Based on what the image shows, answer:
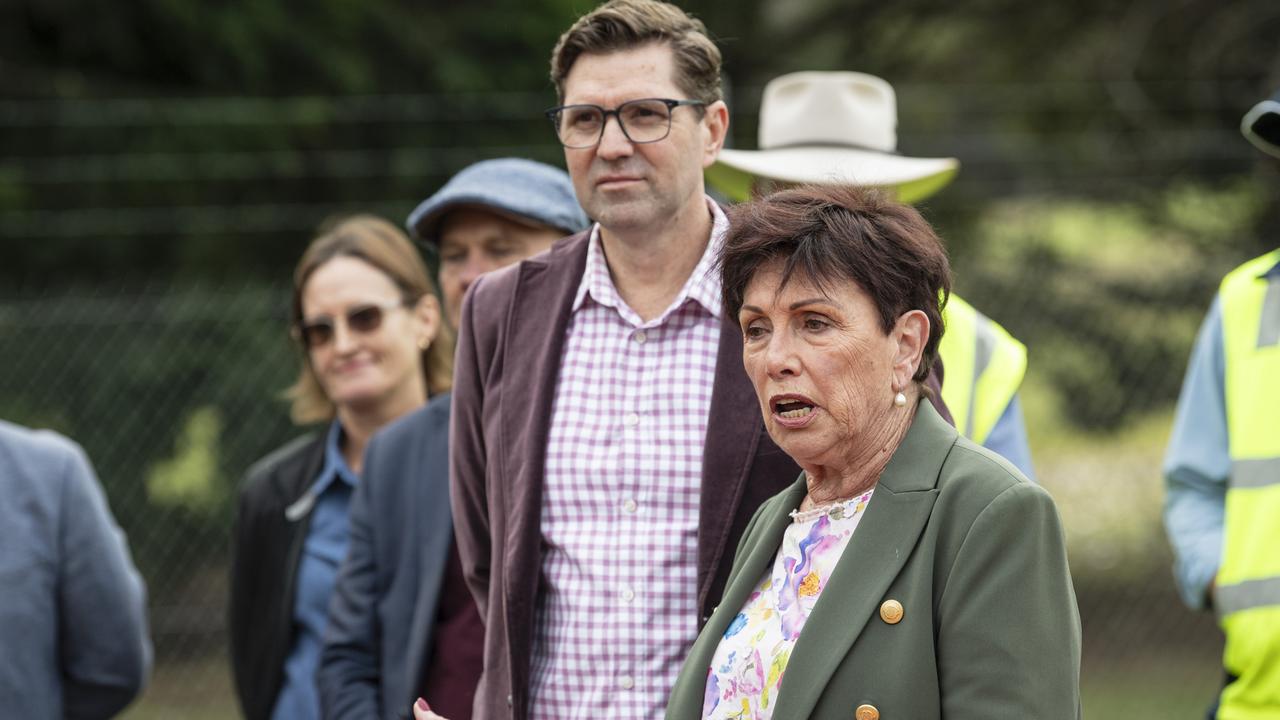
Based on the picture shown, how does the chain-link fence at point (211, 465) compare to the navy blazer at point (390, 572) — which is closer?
the navy blazer at point (390, 572)

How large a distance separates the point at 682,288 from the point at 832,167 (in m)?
1.13

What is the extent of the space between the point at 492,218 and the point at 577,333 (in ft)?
3.65

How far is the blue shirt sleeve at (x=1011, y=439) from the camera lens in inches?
135

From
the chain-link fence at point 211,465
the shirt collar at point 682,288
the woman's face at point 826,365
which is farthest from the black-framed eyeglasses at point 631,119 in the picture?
the chain-link fence at point 211,465

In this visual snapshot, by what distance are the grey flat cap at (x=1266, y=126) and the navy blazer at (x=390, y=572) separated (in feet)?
6.84

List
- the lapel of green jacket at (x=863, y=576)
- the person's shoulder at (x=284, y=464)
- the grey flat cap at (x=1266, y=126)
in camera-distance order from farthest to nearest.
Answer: the person's shoulder at (x=284, y=464)
the grey flat cap at (x=1266, y=126)
the lapel of green jacket at (x=863, y=576)

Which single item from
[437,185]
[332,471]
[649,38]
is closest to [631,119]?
[649,38]

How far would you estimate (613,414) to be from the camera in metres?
2.96

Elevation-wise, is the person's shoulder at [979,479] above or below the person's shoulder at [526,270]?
below

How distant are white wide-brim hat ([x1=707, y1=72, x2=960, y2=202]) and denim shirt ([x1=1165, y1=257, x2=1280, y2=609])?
0.82 m

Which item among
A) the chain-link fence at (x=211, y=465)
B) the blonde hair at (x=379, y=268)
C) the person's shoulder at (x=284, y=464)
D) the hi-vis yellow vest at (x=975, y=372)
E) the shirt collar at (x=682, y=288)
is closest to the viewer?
the shirt collar at (x=682, y=288)

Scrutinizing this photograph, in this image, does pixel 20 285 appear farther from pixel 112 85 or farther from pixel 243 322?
pixel 243 322

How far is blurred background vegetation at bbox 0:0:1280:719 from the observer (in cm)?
813

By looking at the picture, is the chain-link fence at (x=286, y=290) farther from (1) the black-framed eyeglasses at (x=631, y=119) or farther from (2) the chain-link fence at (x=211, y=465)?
(1) the black-framed eyeglasses at (x=631, y=119)
